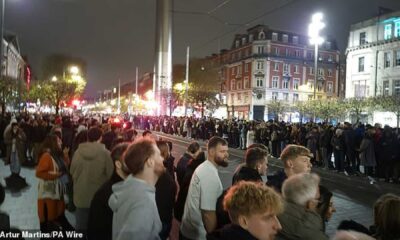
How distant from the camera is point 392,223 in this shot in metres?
3.06

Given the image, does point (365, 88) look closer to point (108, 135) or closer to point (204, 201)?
point (108, 135)

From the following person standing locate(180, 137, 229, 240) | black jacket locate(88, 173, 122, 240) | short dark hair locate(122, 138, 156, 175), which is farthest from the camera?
person standing locate(180, 137, 229, 240)

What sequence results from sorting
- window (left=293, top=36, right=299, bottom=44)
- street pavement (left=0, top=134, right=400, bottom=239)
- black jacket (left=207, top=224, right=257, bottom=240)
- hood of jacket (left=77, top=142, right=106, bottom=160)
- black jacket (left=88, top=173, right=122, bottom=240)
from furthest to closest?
window (left=293, top=36, right=299, bottom=44)
street pavement (left=0, top=134, right=400, bottom=239)
hood of jacket (left=77, top=142, right=106, bottom=160)
black jacket (left=88, top=173, right=122, bottom=240)
black jacket (left=207, top=224, right=257, bottom=240)

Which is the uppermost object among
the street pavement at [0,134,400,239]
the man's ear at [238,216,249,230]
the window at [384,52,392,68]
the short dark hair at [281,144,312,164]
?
the window at [384,52,392,68]

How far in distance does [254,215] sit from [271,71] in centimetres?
7767

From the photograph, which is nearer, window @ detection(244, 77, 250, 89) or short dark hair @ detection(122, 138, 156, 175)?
short dark hair @ detection(122, 138, 156, 175)

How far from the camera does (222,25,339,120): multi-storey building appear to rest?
7844cm

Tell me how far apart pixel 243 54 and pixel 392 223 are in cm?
8134

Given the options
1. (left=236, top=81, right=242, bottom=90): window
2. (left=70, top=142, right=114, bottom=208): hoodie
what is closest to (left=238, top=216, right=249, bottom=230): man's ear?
(left=70, top=142, right=114, bottom=208): hoodie

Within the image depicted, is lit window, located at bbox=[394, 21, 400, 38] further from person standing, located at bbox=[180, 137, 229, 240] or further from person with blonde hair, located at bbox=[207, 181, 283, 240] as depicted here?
person with blonde hair, located at bbox=[207, 181, 283, 240]

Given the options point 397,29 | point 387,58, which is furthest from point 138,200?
point 387,58

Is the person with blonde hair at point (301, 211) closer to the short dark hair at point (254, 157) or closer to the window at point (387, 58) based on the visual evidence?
the short dark hair at point (254, 157)

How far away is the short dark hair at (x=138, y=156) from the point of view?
10.3ft

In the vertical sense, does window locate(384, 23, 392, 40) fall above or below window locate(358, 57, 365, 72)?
above
